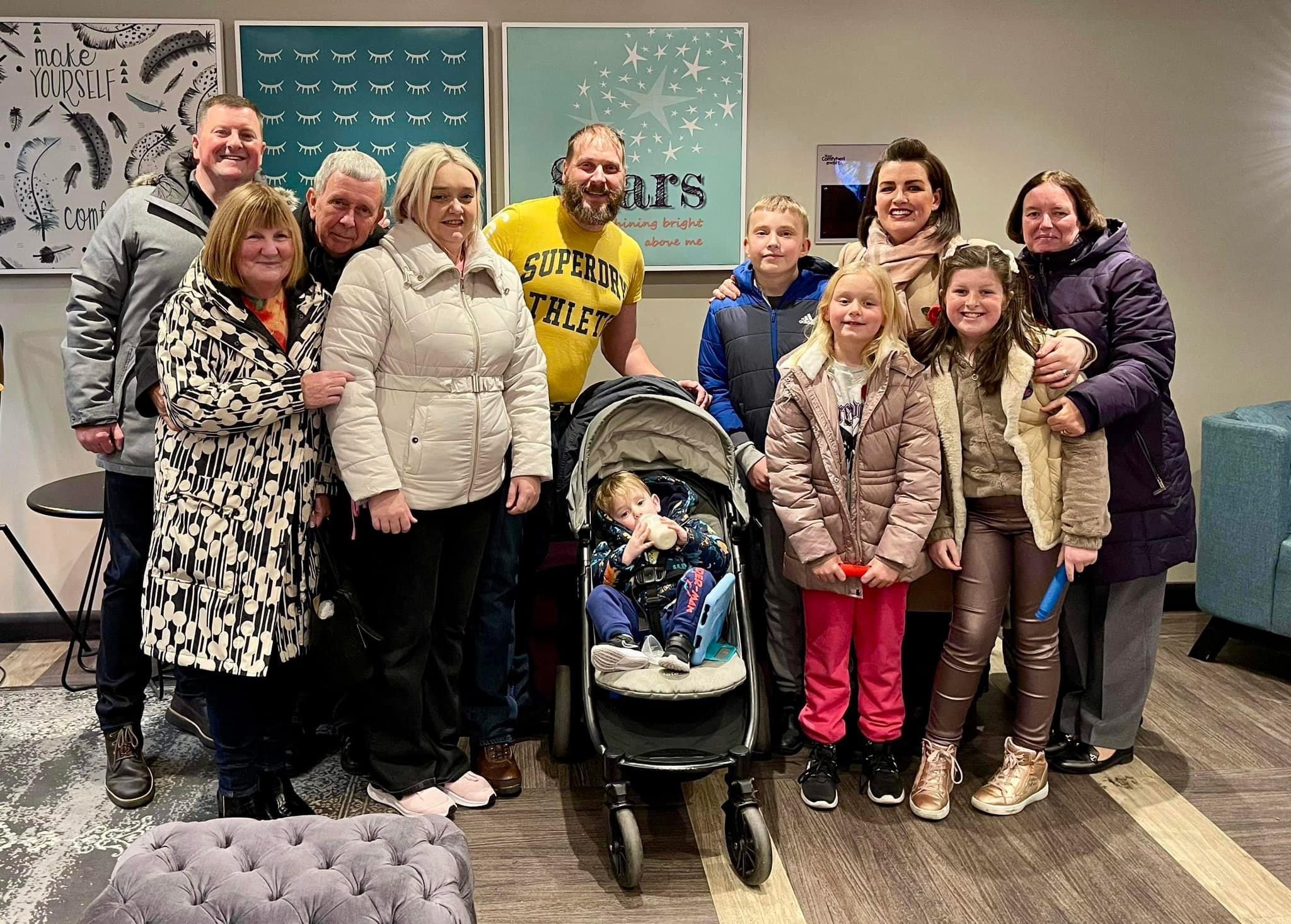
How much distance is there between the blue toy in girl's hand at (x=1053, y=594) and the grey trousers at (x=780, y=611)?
24.6 inches

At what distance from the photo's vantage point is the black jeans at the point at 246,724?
2.42 m

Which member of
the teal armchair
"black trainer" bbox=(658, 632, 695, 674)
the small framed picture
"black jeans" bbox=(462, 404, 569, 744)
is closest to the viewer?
"black trainer" bbox=(658, 632, 695, 674)

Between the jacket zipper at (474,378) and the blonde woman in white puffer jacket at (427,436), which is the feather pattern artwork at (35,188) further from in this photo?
the jacket zipper at (474,378)

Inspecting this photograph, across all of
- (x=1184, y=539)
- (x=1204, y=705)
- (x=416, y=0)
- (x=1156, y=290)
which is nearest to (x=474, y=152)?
(x=416, y=0)

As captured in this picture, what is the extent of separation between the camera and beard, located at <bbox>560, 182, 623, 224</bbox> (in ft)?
9.52

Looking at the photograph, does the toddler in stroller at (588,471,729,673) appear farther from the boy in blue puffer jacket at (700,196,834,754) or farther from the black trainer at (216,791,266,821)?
the black trainer at (216,791,266,821)

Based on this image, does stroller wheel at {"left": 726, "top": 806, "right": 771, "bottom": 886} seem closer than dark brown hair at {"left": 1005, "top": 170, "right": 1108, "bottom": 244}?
Yes

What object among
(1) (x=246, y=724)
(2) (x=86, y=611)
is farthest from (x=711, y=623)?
(2) (x=86, y=611)

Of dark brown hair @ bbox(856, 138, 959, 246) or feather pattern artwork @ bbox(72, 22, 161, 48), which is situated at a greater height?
feather pattern artwork @ bbox(72, 22, 161, 48)

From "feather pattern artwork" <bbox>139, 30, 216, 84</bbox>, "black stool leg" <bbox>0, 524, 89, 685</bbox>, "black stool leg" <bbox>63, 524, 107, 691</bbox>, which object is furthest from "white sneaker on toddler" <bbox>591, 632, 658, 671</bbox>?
"feather pattern artwork" <bbox>139, 30, 216, 84</bbox>

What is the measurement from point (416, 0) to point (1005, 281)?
2238 millimetres

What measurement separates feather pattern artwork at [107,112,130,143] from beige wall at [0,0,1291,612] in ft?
1.90

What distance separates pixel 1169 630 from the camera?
158 inches

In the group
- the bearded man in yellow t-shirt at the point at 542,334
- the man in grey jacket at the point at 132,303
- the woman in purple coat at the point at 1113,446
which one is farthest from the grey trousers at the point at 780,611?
the man in grey jacket at the point at 132,303
